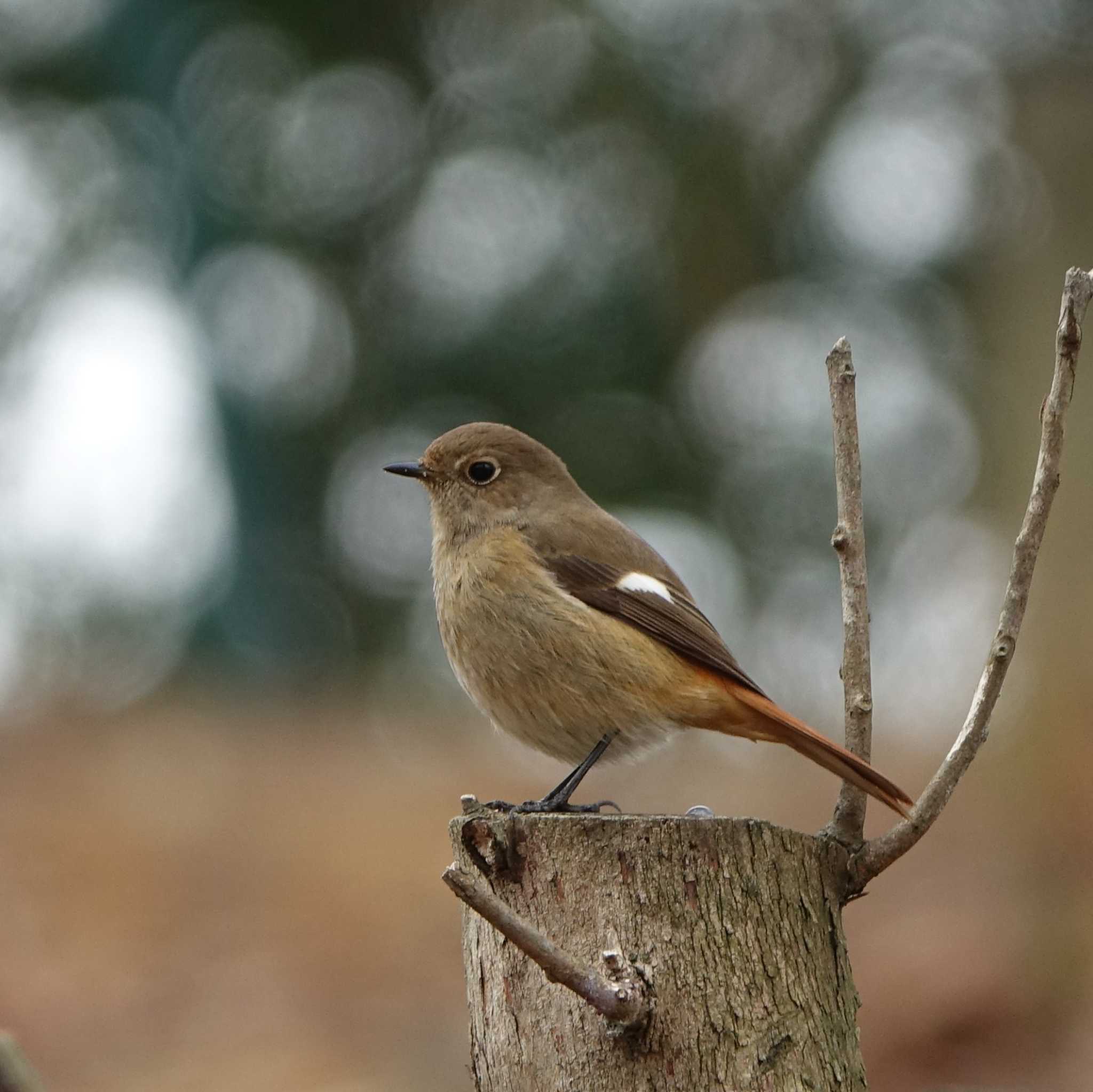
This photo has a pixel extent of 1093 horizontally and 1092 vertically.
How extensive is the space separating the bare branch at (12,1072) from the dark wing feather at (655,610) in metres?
2.58

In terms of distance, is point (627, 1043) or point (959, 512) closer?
point (627, 1043)

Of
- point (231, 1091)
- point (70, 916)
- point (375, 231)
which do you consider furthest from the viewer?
point (375, 231)

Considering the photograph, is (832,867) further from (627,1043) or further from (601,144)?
(601,144)

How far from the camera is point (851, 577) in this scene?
3.04 m

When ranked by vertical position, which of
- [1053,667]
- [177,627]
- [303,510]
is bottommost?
[1053,667]

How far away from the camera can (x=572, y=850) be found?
8.86 ft

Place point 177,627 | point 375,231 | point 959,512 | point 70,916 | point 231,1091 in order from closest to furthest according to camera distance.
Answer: point 231,1091 → point 70,916 → point 177,627 → point 959,512 → point 375,231

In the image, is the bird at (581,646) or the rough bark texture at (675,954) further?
the bird at (581,646)

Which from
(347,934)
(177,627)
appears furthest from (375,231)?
(347,934)

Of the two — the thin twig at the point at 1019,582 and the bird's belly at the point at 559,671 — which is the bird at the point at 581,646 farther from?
the thin twig at the point at 1019,582

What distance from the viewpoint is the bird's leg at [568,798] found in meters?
3.52

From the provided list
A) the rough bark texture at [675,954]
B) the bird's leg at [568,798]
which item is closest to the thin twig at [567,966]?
the rough bark texture at [675,954]

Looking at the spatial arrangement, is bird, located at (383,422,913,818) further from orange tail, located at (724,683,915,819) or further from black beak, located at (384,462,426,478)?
black beak, located at (384,462,426,478)

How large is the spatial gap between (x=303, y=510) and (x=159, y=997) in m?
4.43
